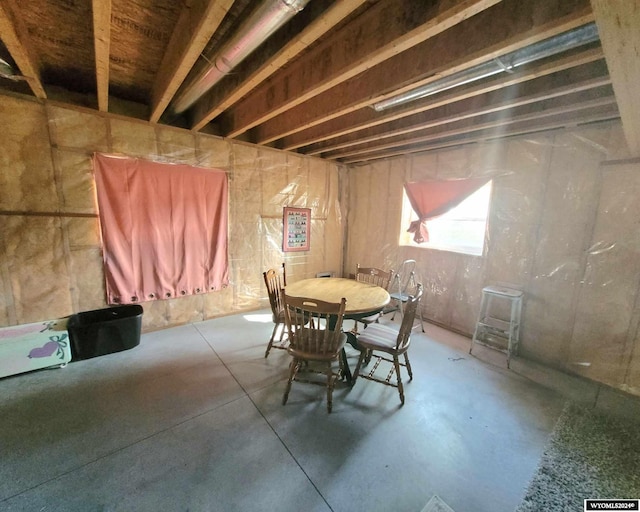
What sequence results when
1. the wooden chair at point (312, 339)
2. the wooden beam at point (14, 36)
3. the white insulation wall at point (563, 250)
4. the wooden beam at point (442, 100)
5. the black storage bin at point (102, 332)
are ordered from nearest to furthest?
1. the wooden beam at point (14, 36)
2. the wooden beam at point (442, 100)
3. the wooden chair at point (312, 339)
4. the white insulation wall at point (563, 250)
5. the black storage bin at point (102, 332)

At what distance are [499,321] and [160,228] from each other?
4.18 meters

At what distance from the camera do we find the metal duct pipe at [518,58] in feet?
4.32

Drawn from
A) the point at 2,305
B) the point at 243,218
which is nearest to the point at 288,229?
the point at 243,218

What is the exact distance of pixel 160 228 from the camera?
302 cm

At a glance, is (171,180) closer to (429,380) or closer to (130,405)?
(130,405)

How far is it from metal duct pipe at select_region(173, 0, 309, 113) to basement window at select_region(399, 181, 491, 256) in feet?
9.64

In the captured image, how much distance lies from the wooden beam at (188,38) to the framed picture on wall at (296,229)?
2.23m

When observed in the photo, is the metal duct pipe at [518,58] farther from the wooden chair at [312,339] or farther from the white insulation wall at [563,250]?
the wooden chair at [312,339]

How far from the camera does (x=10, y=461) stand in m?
1.49

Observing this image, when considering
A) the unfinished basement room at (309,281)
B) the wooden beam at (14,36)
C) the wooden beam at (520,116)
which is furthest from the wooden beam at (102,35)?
the wooden beam at (520,116)

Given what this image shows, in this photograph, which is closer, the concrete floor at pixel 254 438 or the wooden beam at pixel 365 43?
the wooden beam at pixel 365 43

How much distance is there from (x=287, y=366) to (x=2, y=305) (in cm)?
272

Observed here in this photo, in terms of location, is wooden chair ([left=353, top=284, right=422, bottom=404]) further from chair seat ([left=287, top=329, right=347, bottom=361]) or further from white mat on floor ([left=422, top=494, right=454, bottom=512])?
white mat on floor ([left=422, top=494, right=454, bottom=512])

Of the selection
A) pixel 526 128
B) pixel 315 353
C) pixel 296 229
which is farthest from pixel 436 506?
pixel 296 229
